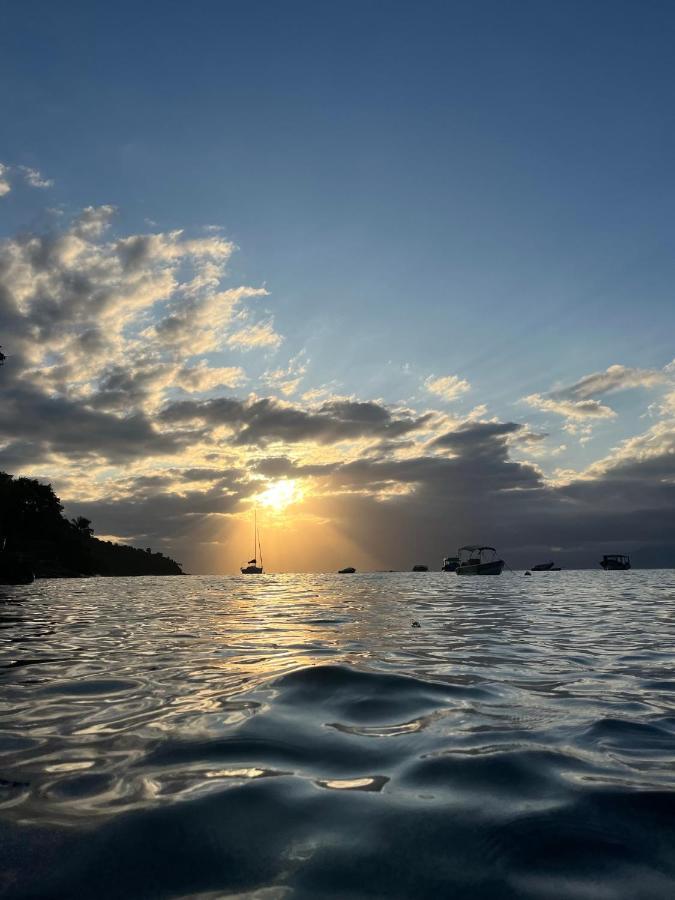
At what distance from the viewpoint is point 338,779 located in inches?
159

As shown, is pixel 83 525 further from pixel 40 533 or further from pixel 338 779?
pixel 338 779

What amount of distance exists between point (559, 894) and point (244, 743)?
294cm

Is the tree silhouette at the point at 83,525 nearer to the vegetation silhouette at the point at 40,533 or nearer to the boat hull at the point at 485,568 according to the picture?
the vegetation silhouette at the point at 40,533

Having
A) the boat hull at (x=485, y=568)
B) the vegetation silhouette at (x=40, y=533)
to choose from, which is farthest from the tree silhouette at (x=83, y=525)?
the boat hull at (x=485, y=568)

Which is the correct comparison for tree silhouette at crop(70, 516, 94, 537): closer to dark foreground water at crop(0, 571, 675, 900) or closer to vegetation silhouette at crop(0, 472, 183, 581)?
vegetation silhouette at crop(0, 472, 183, 581)

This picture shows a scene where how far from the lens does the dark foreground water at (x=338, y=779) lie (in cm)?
279

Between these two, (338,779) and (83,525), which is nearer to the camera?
(338,779)

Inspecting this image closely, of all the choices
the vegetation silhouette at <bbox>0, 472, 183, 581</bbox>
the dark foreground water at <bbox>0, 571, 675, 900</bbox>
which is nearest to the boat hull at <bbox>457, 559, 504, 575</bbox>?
the vegetation silhouette at <bbox>0, 472, 183, 581</bbox>

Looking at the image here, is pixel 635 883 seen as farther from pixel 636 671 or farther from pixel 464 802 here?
pixel 636 671

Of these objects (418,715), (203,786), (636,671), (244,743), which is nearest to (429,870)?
(203,786)

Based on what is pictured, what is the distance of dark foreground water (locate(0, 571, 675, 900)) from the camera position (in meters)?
2.79

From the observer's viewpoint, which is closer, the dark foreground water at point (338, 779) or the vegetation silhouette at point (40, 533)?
the dark foreground water at point (338, 779)

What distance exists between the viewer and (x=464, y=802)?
3623mm

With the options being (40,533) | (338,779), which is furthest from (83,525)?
(338,779)
